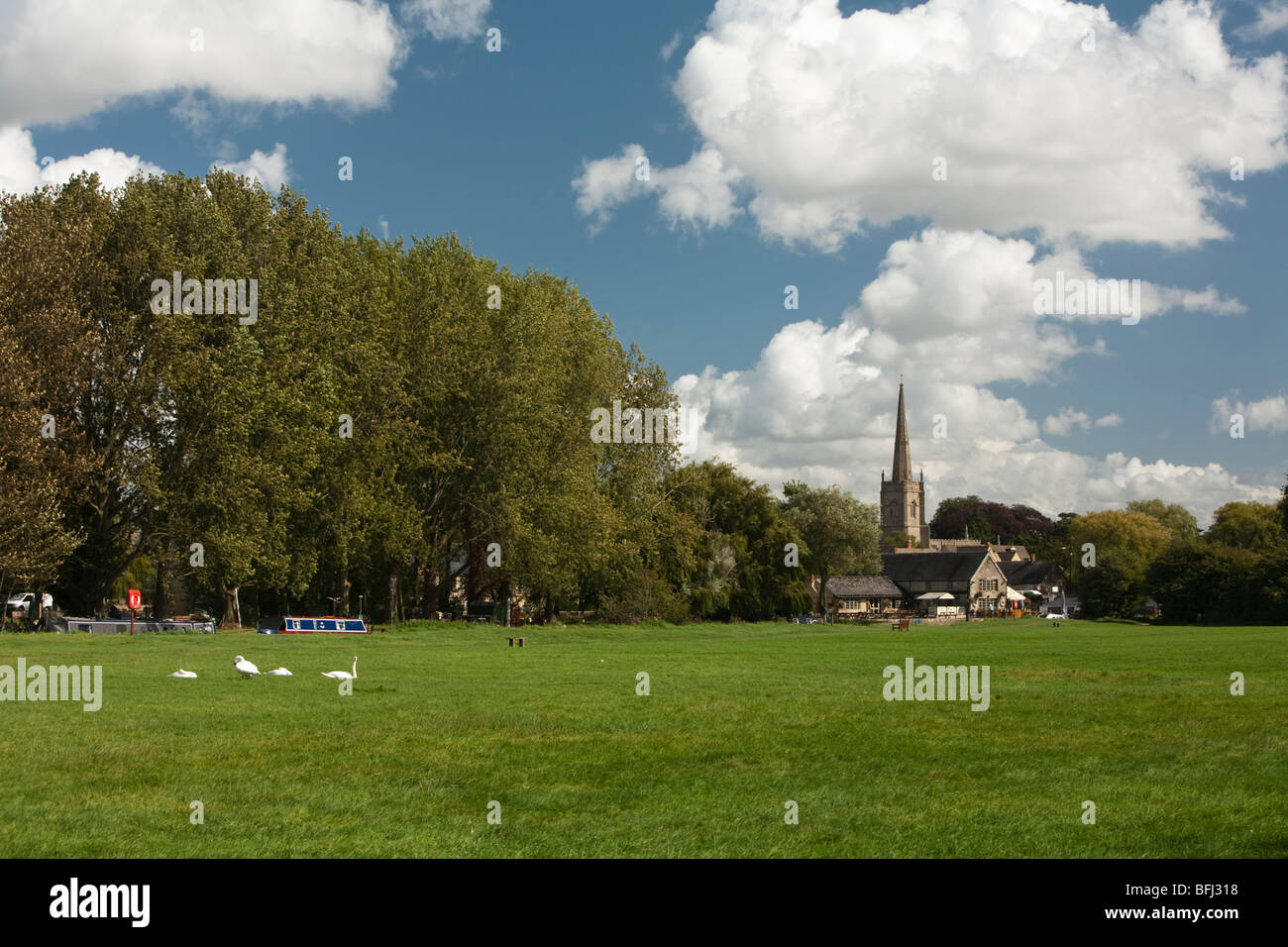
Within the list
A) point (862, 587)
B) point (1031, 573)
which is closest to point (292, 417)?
point (862, 587)

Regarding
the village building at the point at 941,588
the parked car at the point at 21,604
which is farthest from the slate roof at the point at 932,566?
the parked car at the point at 21,604

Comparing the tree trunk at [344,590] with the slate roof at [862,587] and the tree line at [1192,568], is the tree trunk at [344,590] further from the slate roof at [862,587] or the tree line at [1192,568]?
the slate roof at [862,587]

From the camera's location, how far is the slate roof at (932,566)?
512ft

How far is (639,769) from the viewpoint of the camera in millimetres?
14523

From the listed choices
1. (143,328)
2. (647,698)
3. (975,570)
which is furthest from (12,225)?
(975,570)

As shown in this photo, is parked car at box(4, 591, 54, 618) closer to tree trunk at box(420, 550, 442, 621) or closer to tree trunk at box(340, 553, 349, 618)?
tree trunk at box(340, 553, 349, 618)

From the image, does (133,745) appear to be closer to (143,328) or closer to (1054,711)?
(1054,711)

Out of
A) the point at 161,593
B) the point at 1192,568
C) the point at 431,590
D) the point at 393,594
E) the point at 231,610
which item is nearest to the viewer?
the point at 161,593

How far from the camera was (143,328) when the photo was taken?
5053 cm

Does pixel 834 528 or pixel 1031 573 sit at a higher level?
pixel 834 528

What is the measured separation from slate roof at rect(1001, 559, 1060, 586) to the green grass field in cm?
15886

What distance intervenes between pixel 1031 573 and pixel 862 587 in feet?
177

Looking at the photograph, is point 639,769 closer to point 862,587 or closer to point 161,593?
point 161,593

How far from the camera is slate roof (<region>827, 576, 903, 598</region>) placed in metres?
137
